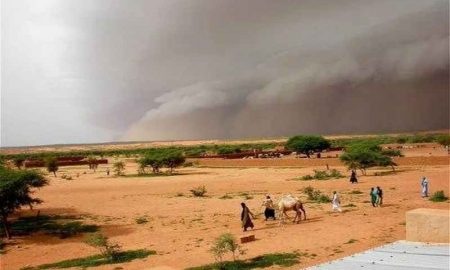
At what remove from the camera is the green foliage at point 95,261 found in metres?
19.2

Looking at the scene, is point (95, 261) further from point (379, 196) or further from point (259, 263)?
point (379, 196)

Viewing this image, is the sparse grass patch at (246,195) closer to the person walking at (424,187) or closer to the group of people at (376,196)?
the group of people at (376,196)

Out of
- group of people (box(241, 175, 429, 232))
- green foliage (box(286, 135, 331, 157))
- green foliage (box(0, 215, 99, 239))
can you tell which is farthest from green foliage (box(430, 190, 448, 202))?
green foliage (box(286, 135, 331, 157))

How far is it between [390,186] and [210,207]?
1643 centimetres

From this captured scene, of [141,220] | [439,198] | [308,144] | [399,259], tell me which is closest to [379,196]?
[439,198]

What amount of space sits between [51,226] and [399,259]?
22.5 metres

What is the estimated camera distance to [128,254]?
20297mm

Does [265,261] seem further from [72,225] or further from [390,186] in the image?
[390,186]

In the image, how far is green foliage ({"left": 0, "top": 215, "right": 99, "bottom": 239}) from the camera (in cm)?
2700

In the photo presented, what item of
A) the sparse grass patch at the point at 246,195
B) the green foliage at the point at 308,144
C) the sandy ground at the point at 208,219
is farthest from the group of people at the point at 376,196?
the green foliage at the point at 308,144

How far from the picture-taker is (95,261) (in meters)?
19.6

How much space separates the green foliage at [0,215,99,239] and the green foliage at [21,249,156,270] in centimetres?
592

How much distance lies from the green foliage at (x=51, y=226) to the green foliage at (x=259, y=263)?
11.8m

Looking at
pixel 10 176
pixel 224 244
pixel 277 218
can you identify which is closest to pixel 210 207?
pixel 277 218
